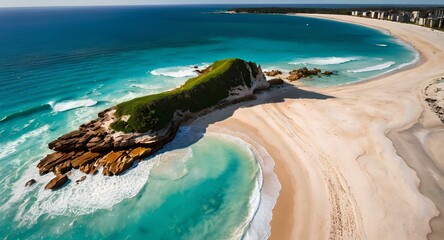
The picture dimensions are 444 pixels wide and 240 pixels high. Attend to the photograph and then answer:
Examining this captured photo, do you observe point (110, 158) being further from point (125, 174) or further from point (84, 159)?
point (125, 174)

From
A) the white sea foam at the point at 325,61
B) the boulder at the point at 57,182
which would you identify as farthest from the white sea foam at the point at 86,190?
the white sea foam at the point at 325,61

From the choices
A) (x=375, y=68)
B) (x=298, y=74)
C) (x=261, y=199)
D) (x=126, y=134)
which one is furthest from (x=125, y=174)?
(x=375, y=68)

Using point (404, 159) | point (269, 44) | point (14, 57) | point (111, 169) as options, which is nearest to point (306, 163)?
point (404, 159)

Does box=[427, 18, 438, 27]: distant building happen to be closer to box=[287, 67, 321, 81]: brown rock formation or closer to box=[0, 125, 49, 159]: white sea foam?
box=[287, 67, 321, 81]: brown rock formation

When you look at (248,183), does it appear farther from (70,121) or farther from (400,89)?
(400,89)

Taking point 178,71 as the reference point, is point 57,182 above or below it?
below

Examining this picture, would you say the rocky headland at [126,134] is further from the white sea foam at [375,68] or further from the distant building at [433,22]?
the distant building at [433,22]
